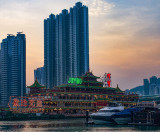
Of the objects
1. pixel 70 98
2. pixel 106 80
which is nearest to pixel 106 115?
pixel 70 98

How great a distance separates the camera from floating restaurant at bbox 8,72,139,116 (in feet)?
481

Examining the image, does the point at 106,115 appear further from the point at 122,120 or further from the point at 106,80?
the point at 106,80

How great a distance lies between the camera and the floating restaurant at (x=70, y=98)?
146500 millimetres

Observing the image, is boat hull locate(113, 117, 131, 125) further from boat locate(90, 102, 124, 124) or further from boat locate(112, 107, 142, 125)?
boat locate(90, 102, 124, 124)

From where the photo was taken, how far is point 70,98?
15262 centimetres

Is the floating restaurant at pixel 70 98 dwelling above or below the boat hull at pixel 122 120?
above

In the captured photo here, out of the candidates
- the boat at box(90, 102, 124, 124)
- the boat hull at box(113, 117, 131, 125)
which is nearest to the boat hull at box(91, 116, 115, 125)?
the boat at box(90, 102, 124, 124)

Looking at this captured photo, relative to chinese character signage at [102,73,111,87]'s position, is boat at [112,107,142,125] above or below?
below

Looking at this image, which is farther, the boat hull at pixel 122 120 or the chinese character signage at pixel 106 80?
the chinese character signage at pixel 106 80

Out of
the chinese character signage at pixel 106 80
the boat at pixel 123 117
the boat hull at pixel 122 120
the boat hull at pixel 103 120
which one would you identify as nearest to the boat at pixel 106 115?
the boat hull at pixel 103 120

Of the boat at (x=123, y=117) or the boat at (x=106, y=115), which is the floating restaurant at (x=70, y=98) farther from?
the boat at (x=123, y=117)

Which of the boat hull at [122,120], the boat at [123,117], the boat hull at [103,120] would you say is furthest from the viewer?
the boat hull at [122,120]

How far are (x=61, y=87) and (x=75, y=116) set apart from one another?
49.2ft

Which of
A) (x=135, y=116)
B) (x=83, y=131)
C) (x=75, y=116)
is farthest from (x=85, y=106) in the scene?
(x=83, y=131)
